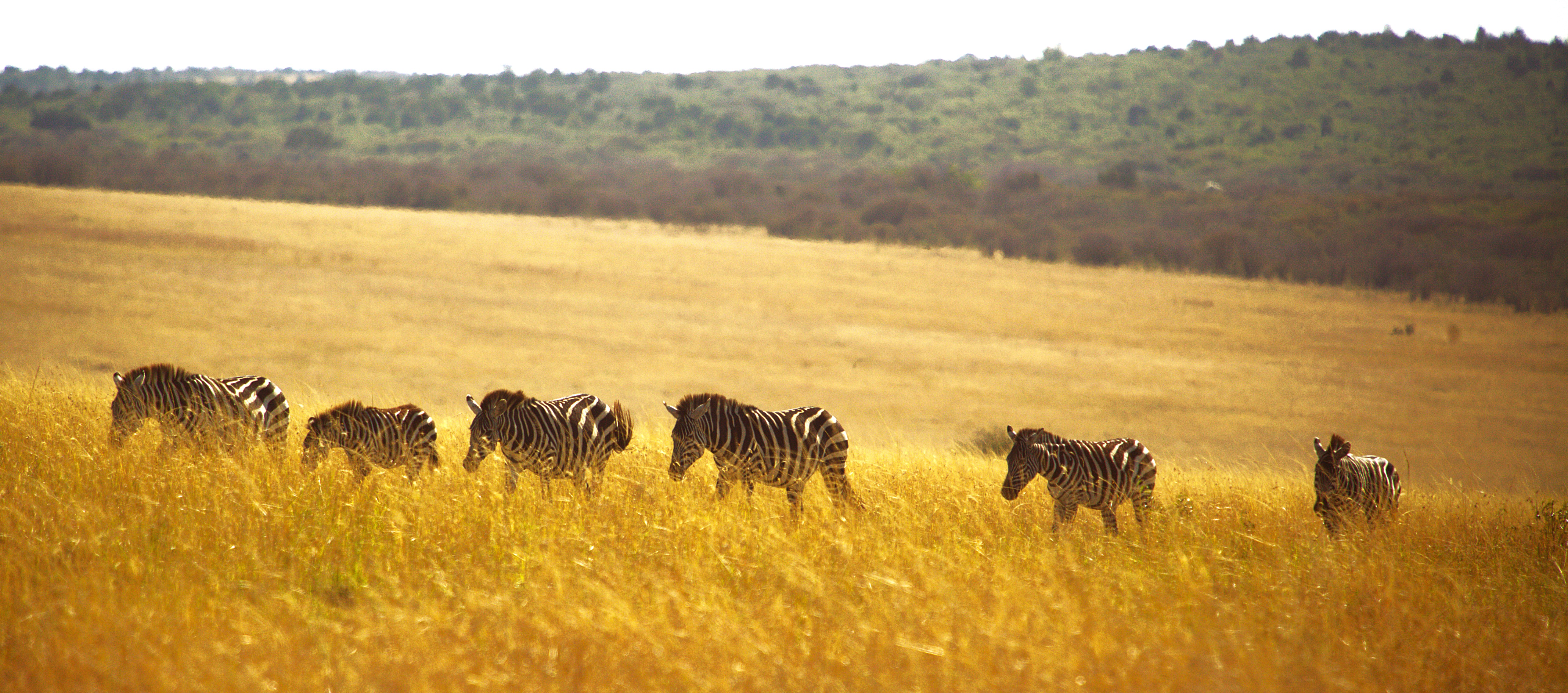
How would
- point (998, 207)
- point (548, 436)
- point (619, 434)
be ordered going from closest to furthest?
point (548, 436) → point (619, 434) → point (998, 207)

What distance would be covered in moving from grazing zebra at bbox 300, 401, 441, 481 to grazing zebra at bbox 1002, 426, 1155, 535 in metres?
4.26

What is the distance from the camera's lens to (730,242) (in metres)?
36.3

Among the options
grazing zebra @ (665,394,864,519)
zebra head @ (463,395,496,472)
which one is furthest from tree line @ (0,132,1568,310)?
zebra head @ (463,395,496,472)

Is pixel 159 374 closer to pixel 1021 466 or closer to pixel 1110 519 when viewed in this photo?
pixel 1021 466

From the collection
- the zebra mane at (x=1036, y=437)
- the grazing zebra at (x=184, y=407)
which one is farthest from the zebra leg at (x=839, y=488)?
the grazing zebra at (x=184, y=407)

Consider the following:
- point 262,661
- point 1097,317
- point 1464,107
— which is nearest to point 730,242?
point 1097,317

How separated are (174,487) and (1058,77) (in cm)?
8923

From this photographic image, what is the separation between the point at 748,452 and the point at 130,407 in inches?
186

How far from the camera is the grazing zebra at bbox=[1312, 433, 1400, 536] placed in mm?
6652

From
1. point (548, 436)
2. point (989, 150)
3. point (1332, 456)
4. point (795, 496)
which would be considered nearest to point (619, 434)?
point (548, 436)

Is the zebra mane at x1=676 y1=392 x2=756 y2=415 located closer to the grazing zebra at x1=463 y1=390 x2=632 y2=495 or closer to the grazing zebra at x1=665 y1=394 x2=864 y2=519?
the grazing zebra at x1=665 y1=394 x2=864 y2=519

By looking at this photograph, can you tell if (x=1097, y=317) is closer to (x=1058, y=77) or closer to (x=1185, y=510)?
(x=1185, y=510)

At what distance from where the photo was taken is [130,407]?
7.29m

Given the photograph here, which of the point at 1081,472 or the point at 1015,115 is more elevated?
the point at 1015,115
